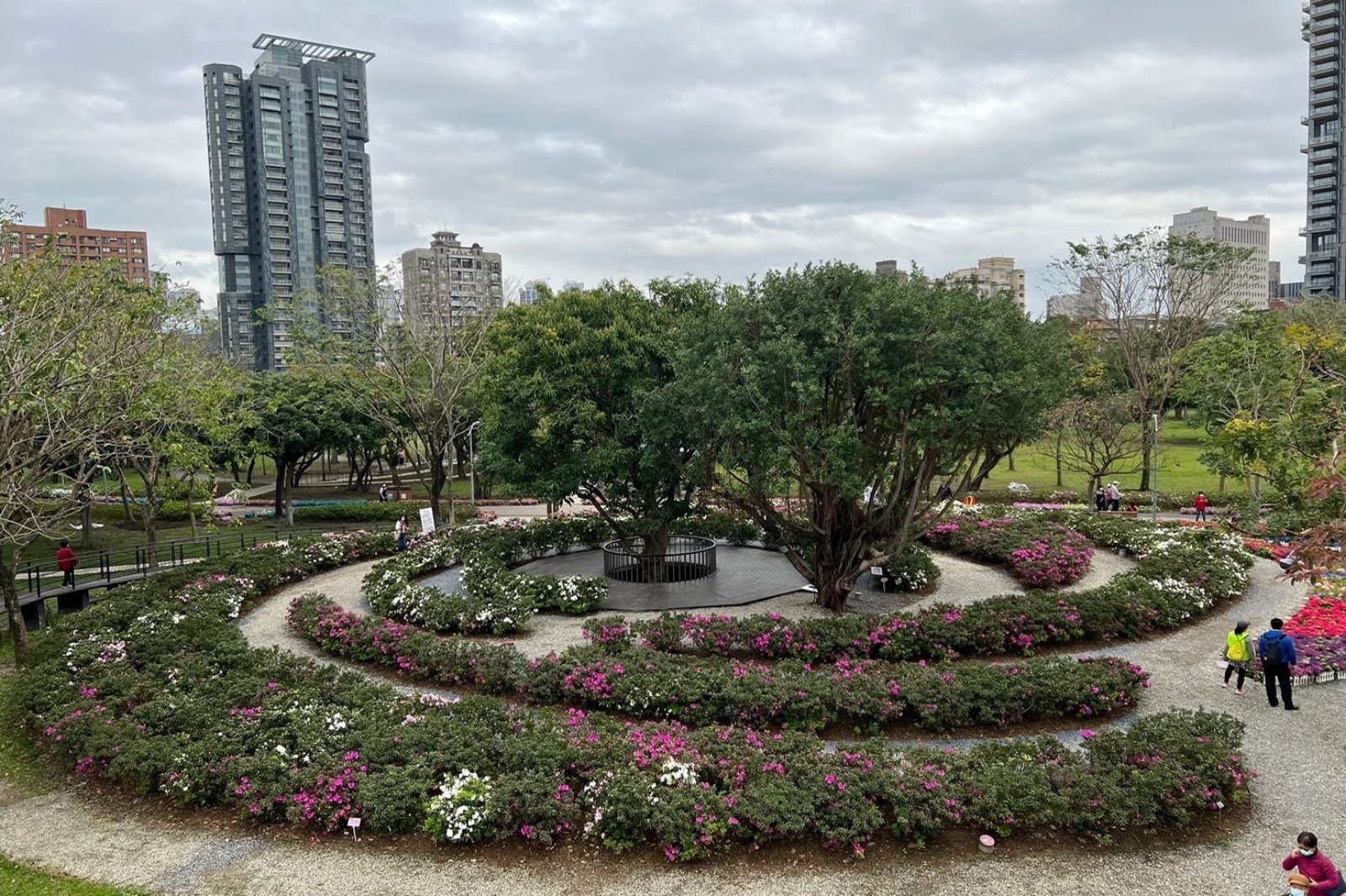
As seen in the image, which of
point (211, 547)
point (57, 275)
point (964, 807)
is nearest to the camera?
point (964, 807)

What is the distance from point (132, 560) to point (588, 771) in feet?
76.4

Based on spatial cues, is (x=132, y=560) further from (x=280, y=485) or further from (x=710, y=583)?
(x=710, y=583)

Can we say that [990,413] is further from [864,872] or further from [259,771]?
[259,771]

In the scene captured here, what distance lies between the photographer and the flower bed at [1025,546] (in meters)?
18.0

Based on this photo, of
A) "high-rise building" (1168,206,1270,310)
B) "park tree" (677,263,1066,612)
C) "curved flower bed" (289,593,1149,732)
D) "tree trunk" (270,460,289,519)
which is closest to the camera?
"curved flower bed" (289,593,1149,732)

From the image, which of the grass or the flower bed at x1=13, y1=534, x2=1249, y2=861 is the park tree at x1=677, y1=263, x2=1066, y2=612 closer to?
the flower bed at x1=13, y1=534, x2=1249, y2=861

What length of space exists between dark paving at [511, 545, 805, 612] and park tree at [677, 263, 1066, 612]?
2.46m

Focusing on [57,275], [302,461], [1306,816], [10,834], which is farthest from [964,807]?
[302,461]

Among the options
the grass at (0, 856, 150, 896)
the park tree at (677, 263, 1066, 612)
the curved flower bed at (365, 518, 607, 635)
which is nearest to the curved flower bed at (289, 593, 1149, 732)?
the curved flower bed at (365, 518, 607, 635)

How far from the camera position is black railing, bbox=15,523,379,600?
19.5m

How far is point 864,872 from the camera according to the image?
7.84 metres

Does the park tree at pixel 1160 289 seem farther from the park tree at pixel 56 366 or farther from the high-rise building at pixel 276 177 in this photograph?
the high-rise building at pixel 276 177

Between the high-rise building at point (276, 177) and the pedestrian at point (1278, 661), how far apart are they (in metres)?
101

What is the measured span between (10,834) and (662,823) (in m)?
7.04
